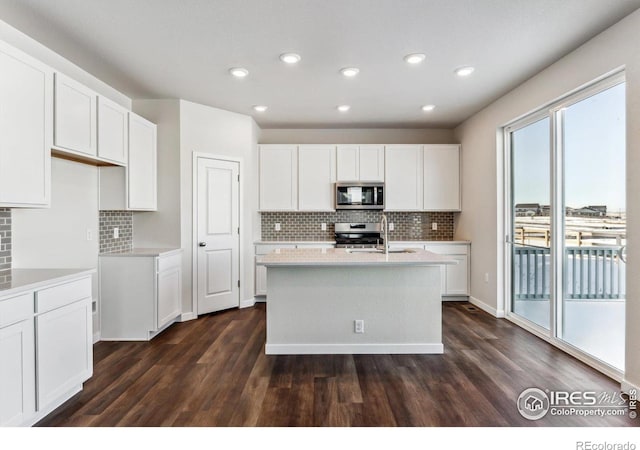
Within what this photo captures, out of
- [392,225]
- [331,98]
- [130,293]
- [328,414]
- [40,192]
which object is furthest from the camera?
[392,225]

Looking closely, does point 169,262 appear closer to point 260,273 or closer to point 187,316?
point 187,316

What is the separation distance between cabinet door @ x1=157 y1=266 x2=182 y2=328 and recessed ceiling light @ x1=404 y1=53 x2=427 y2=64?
3128 millimetres

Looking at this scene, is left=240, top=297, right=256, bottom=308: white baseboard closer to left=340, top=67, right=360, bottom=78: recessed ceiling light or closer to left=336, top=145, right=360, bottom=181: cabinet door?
left=336, top=145, right=360, bottom=181: cabinet door

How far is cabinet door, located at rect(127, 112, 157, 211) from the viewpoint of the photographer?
369 cm

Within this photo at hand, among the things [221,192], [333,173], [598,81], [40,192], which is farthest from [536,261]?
[40,192]

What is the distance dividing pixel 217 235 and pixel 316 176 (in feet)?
5.45

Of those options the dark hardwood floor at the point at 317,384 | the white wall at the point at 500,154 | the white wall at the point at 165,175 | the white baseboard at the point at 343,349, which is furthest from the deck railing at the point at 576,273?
the white wall at the point at 165,175

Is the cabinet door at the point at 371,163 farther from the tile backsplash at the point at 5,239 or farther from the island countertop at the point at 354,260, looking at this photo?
the tile backsplash at the point at 5,239

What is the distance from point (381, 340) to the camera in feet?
10.6

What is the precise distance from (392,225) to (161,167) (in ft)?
11.0

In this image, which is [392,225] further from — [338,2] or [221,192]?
A: [338,2]

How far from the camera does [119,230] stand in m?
3.98

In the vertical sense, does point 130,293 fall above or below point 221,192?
below

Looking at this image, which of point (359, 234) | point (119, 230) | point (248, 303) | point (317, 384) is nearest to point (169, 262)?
point (119, 230)
